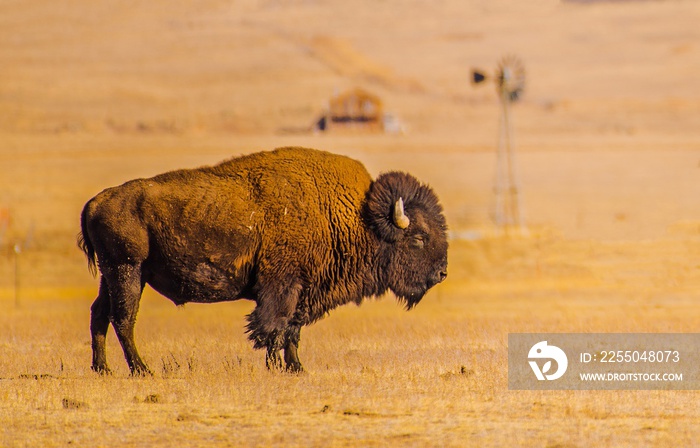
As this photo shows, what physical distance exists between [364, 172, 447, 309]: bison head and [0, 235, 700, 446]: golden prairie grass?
0.84 m

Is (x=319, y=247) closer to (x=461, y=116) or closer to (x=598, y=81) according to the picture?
(x=461, y=116)

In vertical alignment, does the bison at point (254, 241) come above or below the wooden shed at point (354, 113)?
below

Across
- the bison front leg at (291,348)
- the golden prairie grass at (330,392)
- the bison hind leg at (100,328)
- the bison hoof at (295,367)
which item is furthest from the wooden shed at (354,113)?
the bison hoof at (295,367)

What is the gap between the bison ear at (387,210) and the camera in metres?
12.1

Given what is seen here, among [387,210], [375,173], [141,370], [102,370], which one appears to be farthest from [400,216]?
[375,173]

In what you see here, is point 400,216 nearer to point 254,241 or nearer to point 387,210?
point 387,210

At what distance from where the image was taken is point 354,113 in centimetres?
7100

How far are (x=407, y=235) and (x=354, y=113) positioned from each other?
59.1 metres

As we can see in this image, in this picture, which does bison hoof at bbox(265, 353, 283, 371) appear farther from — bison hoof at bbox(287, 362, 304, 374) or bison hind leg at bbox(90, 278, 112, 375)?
bison hind leg at bbox(90, 278, 112, 375)

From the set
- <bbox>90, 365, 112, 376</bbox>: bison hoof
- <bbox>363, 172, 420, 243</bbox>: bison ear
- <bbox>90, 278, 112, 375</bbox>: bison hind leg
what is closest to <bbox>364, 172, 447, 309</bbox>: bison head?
<bbox>363, 172, 420, 243</bbox>: bison ear

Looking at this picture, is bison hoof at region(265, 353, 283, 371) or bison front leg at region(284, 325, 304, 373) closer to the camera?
bison hoof at region(265, 353, 283, 371)

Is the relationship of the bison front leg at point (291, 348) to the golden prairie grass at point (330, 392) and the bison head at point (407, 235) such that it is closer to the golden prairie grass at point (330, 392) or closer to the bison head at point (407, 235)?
the golden prairie grass at point (330, 392)

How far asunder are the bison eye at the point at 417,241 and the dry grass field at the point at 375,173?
123cm

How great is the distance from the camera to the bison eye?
12.3 m
